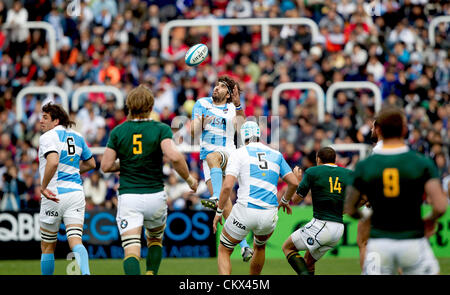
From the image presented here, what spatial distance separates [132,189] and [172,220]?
797 cm

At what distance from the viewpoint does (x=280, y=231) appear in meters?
17.0

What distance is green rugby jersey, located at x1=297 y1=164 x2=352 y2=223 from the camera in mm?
10477

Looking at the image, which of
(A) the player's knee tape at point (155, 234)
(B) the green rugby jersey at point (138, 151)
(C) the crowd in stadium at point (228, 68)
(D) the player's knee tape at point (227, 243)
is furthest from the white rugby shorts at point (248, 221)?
(C) the crowd in stadium at point (228, 68)

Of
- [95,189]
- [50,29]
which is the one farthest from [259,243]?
[50,29]

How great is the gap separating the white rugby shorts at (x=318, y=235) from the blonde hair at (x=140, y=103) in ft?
10.1

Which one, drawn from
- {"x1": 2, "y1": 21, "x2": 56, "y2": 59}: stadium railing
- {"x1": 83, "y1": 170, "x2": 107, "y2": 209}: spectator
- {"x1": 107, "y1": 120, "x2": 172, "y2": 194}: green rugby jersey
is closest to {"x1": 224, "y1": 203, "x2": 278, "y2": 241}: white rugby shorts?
{"x1": 107, "y1": 120, "x2": 172, "y2": 194}: green rugby jersey

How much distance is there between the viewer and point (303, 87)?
1766 centimetres

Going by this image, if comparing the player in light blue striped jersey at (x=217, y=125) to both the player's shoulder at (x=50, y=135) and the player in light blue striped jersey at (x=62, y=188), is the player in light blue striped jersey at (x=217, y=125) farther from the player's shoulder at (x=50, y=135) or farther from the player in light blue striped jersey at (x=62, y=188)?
the player's shoulder at (x=50, y=135)

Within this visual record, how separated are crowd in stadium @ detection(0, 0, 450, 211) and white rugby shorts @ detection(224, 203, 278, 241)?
23.7 ft

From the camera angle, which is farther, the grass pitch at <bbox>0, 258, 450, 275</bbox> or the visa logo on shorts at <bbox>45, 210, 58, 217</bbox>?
the grass pitch at <bbox>0, 258, 450, 275</bbox>

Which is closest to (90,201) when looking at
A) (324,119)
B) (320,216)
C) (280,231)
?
(280,231)

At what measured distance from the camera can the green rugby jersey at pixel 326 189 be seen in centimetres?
1048

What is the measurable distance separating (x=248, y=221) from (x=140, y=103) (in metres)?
2.39

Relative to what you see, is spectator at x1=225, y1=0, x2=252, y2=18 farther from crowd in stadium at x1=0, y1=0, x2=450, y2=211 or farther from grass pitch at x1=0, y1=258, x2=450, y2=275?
grass pitch at x1=0, y1=258, x2=450, y2=275
